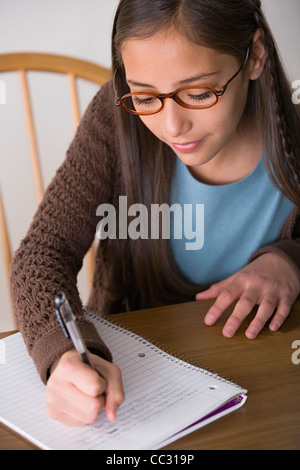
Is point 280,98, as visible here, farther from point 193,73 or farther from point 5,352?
point 5,352

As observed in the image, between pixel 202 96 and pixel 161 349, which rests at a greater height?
pixel 202 96

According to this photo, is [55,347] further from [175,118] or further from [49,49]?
[49,49]

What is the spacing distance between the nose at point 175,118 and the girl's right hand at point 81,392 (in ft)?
1.16

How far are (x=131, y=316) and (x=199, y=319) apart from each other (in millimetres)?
100

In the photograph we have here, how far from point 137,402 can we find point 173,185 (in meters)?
0.54

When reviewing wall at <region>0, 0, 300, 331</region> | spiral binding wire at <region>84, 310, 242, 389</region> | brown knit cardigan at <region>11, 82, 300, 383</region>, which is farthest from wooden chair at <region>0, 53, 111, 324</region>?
spiral binding wire at <region>84, 310, 242, 389</region>

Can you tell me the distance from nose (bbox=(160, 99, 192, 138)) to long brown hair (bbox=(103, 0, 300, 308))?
9cm

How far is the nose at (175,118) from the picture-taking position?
2.68ft

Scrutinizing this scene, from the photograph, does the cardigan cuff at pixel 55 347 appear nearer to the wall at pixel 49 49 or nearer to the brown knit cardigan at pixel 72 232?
the brown knit cardigan at pixel 72 232

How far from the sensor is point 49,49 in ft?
5.50

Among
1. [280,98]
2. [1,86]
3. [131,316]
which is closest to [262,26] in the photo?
[280,98]

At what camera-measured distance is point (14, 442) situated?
24.3 inches

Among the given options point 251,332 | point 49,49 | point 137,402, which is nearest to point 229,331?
point 251,332

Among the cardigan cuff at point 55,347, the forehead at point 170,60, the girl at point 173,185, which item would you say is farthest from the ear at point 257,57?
the cardigan cuff at point 55,347
